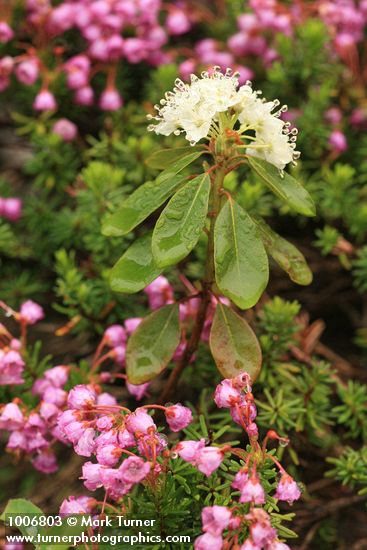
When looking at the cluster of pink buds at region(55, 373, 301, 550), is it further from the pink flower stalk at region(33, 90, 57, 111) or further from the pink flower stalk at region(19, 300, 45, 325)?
the pink flower stalk at region(33, 90, 57, 111)

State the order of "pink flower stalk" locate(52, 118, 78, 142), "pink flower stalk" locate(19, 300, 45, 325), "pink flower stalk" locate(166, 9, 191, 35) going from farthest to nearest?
1. "pink flower stalk" locate(166, 9, 191, 35)
2. "pink flower stalk" locate(52, 118, 78, 142)
3. "pink flower stalk" locate(19, 300, 45, 325)

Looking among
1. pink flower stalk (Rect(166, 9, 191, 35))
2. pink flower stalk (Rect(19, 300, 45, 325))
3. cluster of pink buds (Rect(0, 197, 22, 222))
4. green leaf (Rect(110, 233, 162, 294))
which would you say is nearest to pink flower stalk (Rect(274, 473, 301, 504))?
green leaf (Rect(110, 233, 162, 294))

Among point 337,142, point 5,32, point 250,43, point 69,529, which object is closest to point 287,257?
point 69,529

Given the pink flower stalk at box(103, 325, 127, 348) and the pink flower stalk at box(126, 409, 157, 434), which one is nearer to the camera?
the pink flower stalk at box(126, 409, 157, 434)

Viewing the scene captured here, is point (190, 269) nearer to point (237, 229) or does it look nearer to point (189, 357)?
point (189, 357)

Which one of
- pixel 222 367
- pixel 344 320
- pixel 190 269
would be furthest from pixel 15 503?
pixel 344 320

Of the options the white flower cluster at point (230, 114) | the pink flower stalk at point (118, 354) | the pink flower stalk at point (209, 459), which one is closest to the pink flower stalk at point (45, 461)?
the pink flower stalk at point (118, 354)

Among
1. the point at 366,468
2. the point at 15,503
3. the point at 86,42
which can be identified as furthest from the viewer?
the point at 86,42
